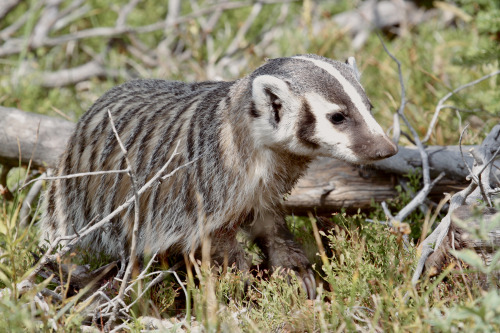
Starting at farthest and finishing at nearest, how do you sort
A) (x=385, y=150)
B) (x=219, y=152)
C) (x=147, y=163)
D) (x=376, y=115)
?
1. (x=376, y=115)
2. (x=147, y=163)
3. (x=219, y=152)
4. (x=385, y=150)

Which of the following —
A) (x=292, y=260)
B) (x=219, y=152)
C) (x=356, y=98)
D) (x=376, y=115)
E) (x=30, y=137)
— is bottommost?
(x=292, y=260)

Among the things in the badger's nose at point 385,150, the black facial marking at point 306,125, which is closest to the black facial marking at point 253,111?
the black facial marking at point 306,125

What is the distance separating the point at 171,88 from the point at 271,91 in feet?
3.01

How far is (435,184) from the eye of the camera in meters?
3.11

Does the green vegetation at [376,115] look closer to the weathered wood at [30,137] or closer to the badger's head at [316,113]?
the weathered wood at [30,137]

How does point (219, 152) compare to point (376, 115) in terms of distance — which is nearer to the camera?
point (219, 152)

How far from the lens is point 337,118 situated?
93.8 inches

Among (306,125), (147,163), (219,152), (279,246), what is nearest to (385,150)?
(306,125)

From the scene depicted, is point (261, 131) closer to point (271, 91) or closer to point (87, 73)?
point (271, 91)

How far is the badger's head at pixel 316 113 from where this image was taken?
7.74ft

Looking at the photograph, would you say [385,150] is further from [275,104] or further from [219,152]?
[219,152]

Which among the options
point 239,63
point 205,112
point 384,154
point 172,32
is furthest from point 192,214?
point 172,32

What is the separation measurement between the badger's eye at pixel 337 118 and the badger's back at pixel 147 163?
532mm

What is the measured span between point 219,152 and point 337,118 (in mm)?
554
